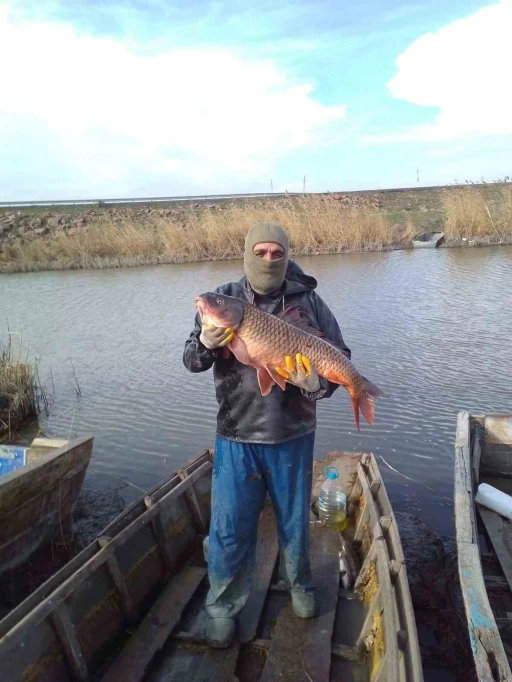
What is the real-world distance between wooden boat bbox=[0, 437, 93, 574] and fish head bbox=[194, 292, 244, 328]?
253 cm

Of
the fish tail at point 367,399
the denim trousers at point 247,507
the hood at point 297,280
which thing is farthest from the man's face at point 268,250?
the denim trousers at point 247,507

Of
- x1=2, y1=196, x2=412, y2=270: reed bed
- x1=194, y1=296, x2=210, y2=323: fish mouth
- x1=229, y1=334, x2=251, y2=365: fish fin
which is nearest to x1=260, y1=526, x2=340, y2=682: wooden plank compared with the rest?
x1=229, y1=334, x2=251, y2=365: fish fin

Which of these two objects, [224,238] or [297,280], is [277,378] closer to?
[297,280]

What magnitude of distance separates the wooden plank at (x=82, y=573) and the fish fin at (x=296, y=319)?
6.15ft

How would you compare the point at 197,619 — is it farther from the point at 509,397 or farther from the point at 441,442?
the point at 509,397

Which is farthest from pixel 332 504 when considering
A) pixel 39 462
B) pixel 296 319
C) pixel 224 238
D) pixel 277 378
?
pixel 224 238

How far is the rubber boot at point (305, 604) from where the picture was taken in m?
3.62

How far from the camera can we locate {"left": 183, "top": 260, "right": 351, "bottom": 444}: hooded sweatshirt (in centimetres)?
A: 327

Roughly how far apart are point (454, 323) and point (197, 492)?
8.63m

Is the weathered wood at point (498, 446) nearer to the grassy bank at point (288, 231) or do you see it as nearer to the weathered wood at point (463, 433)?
the weathered wood at point (463, 433)

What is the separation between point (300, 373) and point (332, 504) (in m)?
2.31

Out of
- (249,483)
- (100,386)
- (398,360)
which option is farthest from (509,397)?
(100,386)

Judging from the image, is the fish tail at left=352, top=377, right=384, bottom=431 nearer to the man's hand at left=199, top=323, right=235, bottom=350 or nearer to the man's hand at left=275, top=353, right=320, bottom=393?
the man's hand at left=275, top=353, right=320, bottom=393

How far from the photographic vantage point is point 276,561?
4344 millimetres
